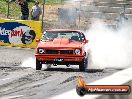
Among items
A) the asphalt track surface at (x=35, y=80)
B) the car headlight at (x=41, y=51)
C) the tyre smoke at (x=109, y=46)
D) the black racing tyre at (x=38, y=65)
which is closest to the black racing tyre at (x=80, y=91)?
the asphalt track surface at (x=35, y=80)

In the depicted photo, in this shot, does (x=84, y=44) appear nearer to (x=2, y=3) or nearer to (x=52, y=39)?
(x=52, y=39)

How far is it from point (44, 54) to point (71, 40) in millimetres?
1387

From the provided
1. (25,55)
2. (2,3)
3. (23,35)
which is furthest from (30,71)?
(2,3)

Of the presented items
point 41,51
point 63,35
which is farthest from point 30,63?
Result: point 41,51

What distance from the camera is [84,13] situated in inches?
1416

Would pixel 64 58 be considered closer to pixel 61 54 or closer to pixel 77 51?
pixel 61 54

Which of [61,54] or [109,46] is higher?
[61,54]

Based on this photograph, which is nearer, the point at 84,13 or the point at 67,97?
the point at 67,97

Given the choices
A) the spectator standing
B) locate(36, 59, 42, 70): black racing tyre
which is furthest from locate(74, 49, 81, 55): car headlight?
the spectator standing

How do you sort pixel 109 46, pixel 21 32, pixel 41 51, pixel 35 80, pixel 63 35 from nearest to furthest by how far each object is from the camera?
pixel 35 80, pixel 41 51, pixel 63 35, pixel 109 46, pixel 21 32

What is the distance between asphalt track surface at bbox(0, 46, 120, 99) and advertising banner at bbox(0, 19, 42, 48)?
5.55 metres

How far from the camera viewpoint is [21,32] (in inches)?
1031

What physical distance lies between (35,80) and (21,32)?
12448 millimetres

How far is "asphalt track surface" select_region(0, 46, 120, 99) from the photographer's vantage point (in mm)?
11291
